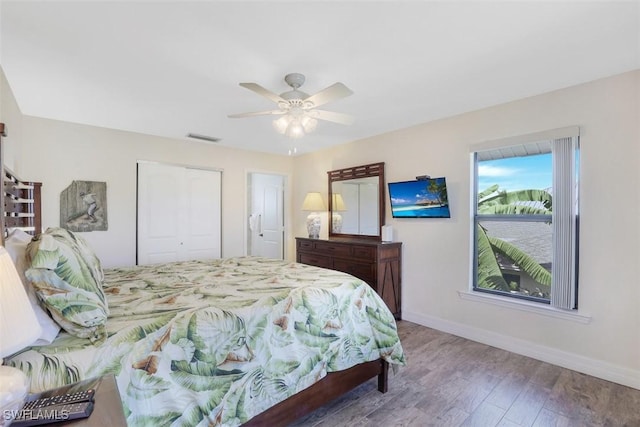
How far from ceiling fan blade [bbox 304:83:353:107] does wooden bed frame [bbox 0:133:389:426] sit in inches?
72.9

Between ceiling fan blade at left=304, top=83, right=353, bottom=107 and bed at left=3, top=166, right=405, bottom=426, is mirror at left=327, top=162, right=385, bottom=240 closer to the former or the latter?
bed at left=3, top=166, right=405, bottom=426

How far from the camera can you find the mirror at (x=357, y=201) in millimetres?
4191

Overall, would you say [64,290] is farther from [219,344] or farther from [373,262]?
[373,262]

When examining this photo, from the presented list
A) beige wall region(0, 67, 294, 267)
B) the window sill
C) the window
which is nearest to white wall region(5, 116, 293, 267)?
beige wall region(0, 67, 294, 267)

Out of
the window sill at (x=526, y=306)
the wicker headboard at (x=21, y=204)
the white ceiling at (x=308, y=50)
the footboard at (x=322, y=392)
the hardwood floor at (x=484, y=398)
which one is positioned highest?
the white ceiling at (x=308, y=50)

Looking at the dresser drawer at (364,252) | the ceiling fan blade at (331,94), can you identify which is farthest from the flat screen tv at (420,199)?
the ceiling fan blade at (331,94)

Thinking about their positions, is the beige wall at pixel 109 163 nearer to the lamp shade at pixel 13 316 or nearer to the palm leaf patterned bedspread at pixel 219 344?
the palm leaf patterned bedspread at pixel 219 344

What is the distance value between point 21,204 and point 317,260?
3.29 m

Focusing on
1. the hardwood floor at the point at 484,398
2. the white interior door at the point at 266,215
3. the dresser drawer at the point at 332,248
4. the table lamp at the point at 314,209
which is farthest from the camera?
the white interior door at the point at 266,215

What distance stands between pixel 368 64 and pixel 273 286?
1811 millimetres

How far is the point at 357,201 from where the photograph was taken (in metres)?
4.49

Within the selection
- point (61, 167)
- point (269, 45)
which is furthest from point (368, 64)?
point (61, 167)

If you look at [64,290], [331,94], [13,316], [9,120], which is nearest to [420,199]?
[331,94]

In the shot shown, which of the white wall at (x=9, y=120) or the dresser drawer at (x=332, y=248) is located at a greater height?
the white wall at (x=9, y=120)
